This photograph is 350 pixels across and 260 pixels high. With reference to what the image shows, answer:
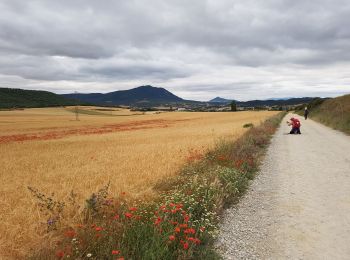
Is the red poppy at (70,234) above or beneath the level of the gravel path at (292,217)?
above

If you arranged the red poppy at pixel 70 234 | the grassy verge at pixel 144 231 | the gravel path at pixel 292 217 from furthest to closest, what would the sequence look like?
the gravel path at pixel 292 217
the red poppy at pixel 70 234
the grassy verge at pixel 144 231

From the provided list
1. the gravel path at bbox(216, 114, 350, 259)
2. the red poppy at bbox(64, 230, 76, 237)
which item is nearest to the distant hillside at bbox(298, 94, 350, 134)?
the gravel path at bbox(216, 114, 350, 259)

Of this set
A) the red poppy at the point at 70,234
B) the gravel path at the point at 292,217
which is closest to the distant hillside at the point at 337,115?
the gravel path at the point at 292,217

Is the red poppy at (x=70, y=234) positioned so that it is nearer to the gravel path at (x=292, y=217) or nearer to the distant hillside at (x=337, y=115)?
the gravel path at (x=292, y=217)

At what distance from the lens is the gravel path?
211 inches

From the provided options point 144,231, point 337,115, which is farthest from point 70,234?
point 337,115

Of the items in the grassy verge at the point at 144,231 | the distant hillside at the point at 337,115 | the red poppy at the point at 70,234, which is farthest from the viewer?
the distant hillside at the point at 337,115

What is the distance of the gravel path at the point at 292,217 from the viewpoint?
17.6 ft

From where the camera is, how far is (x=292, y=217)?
6898 mm

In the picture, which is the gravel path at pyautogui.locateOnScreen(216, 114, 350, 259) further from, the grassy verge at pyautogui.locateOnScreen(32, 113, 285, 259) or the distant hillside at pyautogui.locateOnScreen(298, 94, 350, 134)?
the distant hillside at pyautogui.locateOnScreen(298, 94, 350, 134)

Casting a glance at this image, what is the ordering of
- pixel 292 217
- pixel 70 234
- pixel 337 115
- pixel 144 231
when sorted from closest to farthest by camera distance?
pixel 70 234 → pixel 144 231 → pixel 292 217 → pixel 337 115

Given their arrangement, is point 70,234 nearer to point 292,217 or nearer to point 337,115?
point 292,217

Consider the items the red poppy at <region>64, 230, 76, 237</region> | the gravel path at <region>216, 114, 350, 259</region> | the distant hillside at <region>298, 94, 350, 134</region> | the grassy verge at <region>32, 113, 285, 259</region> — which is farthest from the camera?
the distant hillside at <region>298, 94, 350, 134</region>

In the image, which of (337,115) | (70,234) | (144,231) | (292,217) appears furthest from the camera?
(337,115)
